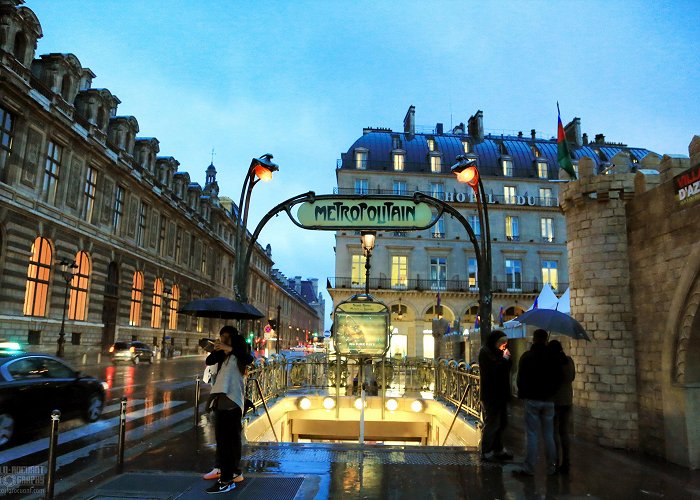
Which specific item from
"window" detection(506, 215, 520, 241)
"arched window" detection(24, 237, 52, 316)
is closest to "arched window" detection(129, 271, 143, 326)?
"arched window" detection(24, 237, 52, 316)

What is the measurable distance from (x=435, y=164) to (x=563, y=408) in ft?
147

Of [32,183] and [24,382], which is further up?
[32,183]

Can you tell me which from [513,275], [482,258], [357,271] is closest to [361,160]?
[357,271]

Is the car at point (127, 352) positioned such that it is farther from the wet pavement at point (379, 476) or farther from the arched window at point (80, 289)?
the wet pavement at point (379, 476)

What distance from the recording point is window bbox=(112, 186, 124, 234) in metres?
37.7

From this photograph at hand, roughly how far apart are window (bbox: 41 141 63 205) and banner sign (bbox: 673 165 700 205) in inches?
1219

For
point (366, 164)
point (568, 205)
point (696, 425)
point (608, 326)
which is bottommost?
point (696, 425)

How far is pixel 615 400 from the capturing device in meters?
9.38

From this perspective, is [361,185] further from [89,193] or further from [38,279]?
[38,279]

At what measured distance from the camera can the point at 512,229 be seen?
50.4 meters

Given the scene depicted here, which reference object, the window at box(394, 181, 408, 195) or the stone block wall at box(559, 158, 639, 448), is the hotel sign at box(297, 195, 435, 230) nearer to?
the stone block wall at box(559, 158, 639, 448)

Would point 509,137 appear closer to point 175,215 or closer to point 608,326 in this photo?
point 175,215

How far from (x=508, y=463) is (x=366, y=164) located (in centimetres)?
4408

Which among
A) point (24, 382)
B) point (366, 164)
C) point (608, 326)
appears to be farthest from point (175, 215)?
point (608, 326)
